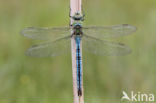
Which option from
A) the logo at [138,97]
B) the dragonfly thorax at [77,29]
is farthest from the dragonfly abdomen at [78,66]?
the logo at [138,97]

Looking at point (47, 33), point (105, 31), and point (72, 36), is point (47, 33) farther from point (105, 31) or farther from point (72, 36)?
point (105, 31)

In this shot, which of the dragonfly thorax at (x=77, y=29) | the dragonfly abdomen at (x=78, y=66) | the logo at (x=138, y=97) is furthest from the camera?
the logo at (x=138, y=97)

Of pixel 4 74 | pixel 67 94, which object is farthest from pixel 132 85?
pixel 4 74

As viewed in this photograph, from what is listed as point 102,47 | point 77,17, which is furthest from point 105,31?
point 77,17

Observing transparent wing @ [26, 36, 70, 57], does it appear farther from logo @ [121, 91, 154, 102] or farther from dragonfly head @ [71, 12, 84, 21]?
logo @ [121, 91, 154, 102]

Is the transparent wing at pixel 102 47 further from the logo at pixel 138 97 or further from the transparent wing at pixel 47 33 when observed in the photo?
the logo at pixel 138 97

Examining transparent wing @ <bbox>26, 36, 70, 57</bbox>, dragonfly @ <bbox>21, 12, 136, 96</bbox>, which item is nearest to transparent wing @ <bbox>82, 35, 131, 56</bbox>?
dragonfly @ <bbox>21, 12, 136, 96</bbox>
